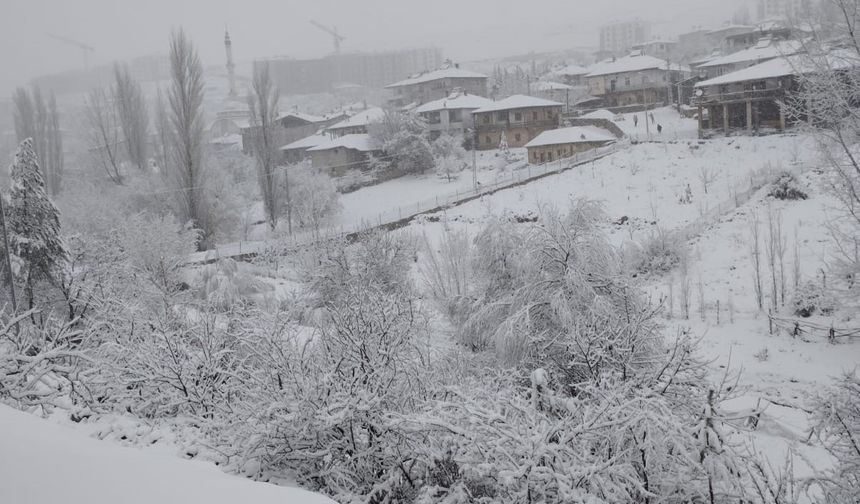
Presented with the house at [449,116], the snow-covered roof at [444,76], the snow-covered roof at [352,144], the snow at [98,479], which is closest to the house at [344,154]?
the snow-covered roof at [352,144]

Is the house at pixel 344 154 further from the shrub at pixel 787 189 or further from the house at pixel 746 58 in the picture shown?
the shrub at pixel 787 189

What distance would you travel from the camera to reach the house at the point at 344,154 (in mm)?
48969

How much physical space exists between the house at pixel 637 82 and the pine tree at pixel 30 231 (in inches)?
2037

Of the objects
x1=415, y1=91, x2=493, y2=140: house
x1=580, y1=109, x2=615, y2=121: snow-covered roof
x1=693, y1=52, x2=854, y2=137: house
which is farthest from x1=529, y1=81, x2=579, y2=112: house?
x1=693, y1=52, x2=854, y2=137: house

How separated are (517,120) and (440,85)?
18416 millimetres

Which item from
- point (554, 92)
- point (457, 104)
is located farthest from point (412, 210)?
point (554, 92)

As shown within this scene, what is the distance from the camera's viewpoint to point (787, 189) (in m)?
25.6

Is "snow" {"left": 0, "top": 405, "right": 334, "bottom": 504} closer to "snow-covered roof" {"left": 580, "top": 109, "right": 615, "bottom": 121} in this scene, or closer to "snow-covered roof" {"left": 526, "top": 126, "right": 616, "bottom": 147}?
"snow-covered roof" {"left": 526, "top": 126, "right": 616, "bottom": 147}

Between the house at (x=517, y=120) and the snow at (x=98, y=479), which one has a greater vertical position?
the house at (x=517, y=120)

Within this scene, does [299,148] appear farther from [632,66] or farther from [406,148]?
[632,66]

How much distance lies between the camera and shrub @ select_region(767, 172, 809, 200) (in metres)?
25.3

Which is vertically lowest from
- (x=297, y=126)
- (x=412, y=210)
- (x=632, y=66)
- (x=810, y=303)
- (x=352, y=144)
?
(x=810, y=303)

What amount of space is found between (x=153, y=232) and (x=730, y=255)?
24249 millimetres

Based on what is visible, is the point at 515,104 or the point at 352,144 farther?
the point at 352,144
